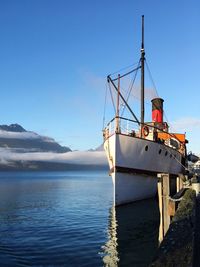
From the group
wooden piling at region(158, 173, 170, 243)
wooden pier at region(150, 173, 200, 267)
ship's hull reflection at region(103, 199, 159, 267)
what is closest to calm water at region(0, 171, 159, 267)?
ship's hull reflection at region(103, 199, 159, 267)

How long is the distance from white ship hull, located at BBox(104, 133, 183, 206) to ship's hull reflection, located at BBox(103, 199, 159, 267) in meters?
1.14

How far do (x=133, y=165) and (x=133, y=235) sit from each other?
31.5 feet

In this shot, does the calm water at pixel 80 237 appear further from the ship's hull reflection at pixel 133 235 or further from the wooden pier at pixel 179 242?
the wooden pier at pixel 179 242

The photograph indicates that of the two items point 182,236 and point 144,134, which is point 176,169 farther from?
point 182,236

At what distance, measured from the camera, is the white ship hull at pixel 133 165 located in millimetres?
25594

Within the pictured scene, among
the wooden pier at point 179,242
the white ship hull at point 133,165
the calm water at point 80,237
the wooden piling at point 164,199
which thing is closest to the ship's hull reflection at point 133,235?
the calm water at point 80,237

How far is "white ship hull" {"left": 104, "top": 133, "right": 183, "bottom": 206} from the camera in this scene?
25.6 metres

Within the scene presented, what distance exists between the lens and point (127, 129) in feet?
87.9

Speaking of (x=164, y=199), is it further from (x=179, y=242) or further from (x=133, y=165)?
(x=133, y=165)

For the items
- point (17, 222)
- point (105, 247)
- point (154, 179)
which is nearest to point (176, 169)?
point (154, 179)

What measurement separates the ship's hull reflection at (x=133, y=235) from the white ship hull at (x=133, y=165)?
1136mm

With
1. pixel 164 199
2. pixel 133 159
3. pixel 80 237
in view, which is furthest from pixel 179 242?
pixel 133 159

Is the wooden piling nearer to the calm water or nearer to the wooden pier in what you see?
the wooden pier

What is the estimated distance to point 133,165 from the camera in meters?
26.5
